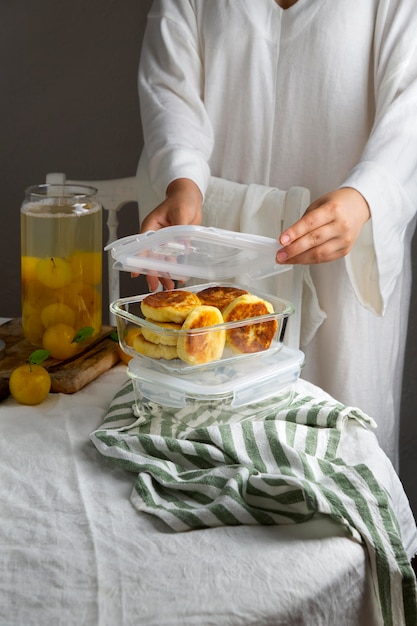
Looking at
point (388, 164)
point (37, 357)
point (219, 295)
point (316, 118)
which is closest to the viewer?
point (219, 295)

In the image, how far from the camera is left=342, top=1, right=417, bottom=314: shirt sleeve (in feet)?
4.20

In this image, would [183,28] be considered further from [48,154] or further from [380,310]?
[48,154]

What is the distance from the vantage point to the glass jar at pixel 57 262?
117cm

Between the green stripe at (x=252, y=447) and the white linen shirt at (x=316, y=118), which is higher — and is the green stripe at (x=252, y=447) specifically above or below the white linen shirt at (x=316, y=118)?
below

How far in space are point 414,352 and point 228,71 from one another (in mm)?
975

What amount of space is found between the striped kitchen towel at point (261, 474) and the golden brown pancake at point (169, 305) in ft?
0.35

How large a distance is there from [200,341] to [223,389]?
6 centimetres

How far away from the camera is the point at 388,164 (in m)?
1.29

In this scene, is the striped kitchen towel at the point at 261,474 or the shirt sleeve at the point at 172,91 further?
the shirt sleeve at the point at 172,91

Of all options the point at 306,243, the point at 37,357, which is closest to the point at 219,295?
the point at 306,243

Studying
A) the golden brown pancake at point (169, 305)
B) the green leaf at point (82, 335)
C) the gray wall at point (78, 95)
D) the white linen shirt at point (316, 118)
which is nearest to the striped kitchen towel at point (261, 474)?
the golden brown pancake at point (169, 305)

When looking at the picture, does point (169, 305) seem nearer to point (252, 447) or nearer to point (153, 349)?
point (153, 349)

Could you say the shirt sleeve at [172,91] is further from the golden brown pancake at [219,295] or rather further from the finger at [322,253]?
the golden brown pancake at [219,295]

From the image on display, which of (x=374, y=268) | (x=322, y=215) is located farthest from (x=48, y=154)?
(x=322, y=215)
